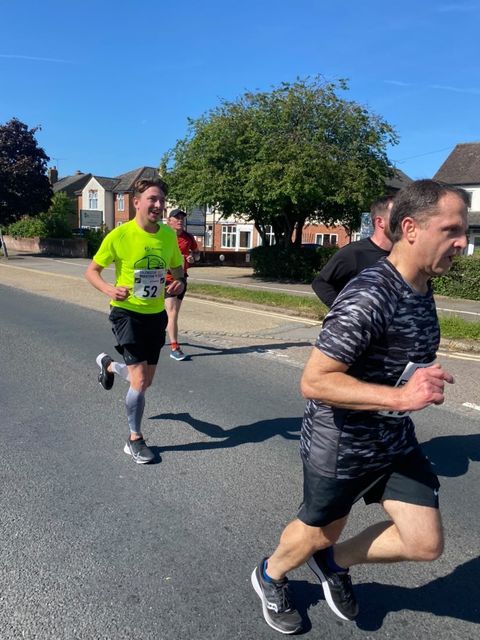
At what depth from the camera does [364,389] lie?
187cm

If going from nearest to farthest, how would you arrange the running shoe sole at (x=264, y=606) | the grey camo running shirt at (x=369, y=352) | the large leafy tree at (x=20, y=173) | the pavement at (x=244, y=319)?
1. the grey camo running shirt at (x=369, y=352)
2. the running shoe sole at (x=264, y=606)
3. the pavement at (x=244, y=319)
4. the large leafy tree at (x=20, y=173)

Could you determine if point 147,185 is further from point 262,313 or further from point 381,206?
point 262,313

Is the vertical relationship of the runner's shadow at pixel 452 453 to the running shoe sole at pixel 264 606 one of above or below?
below

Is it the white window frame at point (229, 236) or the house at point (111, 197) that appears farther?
the house at point (111, 197)

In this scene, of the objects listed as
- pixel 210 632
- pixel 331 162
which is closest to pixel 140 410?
pixel 210 632

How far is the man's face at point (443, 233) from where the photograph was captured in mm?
1879

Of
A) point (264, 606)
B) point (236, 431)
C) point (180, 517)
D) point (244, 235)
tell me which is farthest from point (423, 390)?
point (244, 235)

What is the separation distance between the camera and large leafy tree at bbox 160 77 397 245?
19.2m

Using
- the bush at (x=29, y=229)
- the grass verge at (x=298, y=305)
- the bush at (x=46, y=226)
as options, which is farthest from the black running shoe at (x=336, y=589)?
the bush at (x=29, y=229)

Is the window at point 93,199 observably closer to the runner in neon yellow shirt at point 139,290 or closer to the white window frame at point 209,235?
the white window frame at point 209,235

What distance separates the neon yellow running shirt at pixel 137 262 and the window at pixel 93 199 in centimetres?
6589

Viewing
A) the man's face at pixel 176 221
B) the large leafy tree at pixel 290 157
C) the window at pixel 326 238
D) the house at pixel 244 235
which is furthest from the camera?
the window at pixel 326 238

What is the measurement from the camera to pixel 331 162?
19.5 metres

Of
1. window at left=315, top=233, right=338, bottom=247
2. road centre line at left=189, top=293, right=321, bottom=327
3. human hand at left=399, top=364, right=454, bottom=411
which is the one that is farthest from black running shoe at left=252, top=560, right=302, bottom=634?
window at left=315, top=233, right=338, bottom=247
